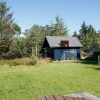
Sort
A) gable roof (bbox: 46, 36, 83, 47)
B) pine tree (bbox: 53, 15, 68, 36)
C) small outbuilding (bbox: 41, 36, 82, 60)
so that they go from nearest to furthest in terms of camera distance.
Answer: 1. small outbuilding (bbox: 41, 36, 82, 60)
2. gable roof (bbox: 46, 36, 83, 47)
3. pine tree (bbox: 53, 15, 68, 36)

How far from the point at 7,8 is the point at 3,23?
3.80 m

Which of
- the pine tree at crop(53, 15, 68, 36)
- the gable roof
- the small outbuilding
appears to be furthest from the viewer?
the pine tree at crop(53, 15, 68, 36)

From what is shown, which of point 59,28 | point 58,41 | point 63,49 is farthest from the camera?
point 59,28

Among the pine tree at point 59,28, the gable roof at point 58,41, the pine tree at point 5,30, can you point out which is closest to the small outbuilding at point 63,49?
the gable roof at point 58,41

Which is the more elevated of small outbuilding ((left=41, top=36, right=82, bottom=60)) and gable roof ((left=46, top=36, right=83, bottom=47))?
gable roof ((left=46, top=36, right=83, bottom=47))

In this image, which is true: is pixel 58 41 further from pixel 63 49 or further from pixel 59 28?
pixel 59 28

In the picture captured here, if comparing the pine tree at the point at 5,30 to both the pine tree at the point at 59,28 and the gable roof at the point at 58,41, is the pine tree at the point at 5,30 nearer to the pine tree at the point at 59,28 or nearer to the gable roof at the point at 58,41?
the gable roof at the point at 58,41

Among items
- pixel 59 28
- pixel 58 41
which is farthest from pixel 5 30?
pixel 59 28

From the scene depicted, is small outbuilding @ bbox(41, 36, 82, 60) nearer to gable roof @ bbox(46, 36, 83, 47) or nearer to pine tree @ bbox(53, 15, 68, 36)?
gable roof @ bbox(46, 36, 83, 47)

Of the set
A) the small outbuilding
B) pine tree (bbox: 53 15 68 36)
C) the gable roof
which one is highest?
pine tree (bbox: 53 15 68 36)

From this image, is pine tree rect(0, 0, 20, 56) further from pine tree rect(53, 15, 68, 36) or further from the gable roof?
pine tree rect(53, 15, 68, 36)

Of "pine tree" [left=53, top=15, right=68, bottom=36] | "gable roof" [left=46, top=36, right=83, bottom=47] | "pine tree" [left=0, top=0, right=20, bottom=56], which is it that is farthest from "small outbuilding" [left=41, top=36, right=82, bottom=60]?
"pine tree" [left=53, top=15, right=68, bottom=36]

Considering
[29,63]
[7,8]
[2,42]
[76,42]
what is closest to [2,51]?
[2,42]

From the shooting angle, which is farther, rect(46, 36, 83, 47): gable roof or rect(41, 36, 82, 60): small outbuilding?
rect(46, 36, 83, 47): gable roof
